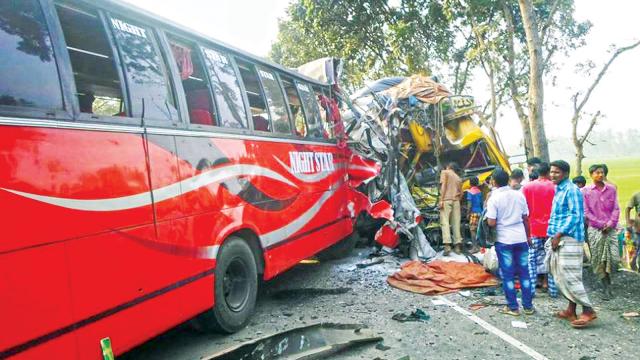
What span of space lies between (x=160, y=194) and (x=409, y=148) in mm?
6262

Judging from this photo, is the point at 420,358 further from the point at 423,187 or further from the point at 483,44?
the point at 483,44

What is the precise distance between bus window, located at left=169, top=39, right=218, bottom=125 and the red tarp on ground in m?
3.53

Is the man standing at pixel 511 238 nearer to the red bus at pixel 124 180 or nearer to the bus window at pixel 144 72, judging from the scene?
the red bus at pixel 124 180

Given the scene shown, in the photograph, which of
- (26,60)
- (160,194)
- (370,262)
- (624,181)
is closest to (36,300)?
(160,194)

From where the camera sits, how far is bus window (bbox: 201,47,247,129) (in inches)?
166

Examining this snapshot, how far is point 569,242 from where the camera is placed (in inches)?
177

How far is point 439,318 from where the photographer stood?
470 cm

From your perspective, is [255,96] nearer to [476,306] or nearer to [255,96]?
[255,96]

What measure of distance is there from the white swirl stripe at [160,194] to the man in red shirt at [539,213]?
3407 mm

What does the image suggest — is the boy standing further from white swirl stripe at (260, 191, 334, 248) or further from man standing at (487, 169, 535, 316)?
man standing at (487, 169, 535, 316)

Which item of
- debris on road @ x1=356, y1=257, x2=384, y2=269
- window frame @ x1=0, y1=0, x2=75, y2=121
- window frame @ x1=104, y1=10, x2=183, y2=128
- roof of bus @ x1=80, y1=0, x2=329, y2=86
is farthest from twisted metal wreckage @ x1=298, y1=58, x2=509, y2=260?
window frame @ x1=0, y1=0, x2=75, y2=121

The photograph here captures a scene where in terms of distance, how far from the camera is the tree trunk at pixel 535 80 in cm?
895

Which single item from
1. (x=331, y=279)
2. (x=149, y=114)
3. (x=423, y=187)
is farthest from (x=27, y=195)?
(x=423, y=187)

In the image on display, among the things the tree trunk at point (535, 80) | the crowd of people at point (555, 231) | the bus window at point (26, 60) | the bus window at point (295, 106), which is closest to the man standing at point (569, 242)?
the crowd of people at point (555, 231)
